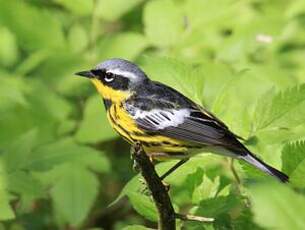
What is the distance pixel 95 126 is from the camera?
355 centimetres

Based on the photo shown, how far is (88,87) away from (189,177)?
170cm

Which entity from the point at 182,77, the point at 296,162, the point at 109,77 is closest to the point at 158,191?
the point at 296,162

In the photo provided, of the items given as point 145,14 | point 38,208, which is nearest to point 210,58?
point 145,14

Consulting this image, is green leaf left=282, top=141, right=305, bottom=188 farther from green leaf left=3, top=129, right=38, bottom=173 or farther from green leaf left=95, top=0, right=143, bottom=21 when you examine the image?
green leaf left=95, top=0, right=143, bottom=21

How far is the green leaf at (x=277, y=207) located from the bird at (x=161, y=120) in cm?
114

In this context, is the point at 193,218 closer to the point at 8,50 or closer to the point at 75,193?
the point at 75,193

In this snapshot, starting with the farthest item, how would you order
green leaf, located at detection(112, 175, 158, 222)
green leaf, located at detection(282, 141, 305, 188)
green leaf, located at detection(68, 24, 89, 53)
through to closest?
1. green leaf, located at detection(68, 24, 89, 53)
2. green leaf, located at detection(112, 175, 158, 222)
3. green leaf, located at detection(282, 141, 305, 188)

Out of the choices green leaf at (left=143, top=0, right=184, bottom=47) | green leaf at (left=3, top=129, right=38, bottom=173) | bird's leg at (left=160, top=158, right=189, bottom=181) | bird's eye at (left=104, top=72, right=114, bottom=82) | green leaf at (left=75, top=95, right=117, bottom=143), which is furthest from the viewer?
green leaf at (left=143, top=0, right=184, bottom=47)

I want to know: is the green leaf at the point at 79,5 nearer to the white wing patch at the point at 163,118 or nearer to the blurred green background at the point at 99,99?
the blurred green background at the point at 99,99

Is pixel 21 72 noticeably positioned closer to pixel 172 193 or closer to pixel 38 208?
pixel 38 208

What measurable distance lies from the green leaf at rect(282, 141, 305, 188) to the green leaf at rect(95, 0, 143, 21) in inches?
85.1

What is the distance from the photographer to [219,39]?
167 inches

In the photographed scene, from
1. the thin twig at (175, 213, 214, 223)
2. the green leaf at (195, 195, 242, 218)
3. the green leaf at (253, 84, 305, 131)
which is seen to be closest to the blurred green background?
the green leaf at (253, 84, 305, 131)

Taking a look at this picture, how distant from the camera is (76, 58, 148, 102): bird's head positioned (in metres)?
2.94
